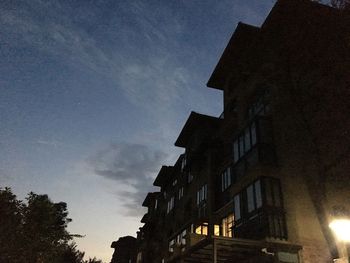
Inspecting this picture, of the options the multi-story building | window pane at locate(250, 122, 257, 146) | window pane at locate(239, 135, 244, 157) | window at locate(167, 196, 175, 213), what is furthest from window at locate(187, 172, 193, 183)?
window pane at locate(250, 122, 257, 146)

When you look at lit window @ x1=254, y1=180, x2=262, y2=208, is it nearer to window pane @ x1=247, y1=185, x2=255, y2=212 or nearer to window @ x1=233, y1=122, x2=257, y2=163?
window pane @ x1=247, y1=185, x2=255, y2=212

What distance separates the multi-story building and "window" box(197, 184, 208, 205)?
26cm

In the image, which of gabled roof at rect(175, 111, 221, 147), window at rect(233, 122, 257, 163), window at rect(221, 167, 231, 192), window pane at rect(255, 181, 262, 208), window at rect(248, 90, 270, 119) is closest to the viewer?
window pane at rect(255, 181, 262, 208)

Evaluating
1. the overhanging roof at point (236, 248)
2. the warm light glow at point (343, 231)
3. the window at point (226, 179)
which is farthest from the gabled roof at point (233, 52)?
the warm light glow at point (343, 231)

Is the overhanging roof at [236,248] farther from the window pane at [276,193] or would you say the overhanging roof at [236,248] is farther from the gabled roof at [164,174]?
the gabled roof at [164,174]

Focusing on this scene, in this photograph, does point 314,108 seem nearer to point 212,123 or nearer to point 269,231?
point 269,231

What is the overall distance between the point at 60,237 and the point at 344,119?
2821 cm

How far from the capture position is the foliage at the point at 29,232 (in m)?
24.7

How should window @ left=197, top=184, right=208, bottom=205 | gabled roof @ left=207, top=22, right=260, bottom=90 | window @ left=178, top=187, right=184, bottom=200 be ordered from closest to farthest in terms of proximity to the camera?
gabled roof @ left=207, top=22, right=260, bottom=90
window @ left=197, top=184, right=208, bottom=205
window @ left=178, top=187, right=184, bottom=200

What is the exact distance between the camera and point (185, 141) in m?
36.3

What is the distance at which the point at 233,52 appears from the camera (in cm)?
2736

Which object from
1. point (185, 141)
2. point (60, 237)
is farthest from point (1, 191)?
point (185, 141)

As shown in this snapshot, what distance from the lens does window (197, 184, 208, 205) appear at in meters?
26.9

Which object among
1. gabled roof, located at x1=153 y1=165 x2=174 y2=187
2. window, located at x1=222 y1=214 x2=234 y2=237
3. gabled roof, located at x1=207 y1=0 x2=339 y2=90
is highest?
gabled roof, located at x1=207 y1=0 x2=339 y2=90
